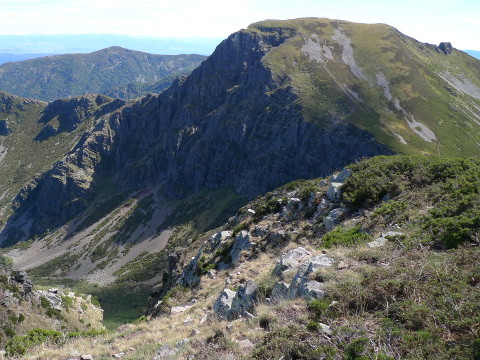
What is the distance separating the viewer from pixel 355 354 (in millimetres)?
8859

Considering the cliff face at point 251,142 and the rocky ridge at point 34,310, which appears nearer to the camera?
the rocky ridge at point 34,310

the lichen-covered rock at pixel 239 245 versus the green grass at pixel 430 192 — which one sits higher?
the green grass at pixel 430 192

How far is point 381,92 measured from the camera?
158 metres

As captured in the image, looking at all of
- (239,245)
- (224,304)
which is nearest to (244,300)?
(224,304)

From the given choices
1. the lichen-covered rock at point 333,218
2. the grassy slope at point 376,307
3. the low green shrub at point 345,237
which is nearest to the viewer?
the grassy slope at point 376,307

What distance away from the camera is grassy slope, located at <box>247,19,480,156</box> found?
452 feet

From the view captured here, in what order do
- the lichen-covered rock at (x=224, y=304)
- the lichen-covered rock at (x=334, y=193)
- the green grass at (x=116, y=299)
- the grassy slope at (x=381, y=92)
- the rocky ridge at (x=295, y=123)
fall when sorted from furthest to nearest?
1. the rocky ridge at (x=295, y=123)
2. the grassy slope at (x=381, y=92)
3. the green grass at (x=116, y=299)
4. the lichen-covered rock at (x=334, y=193)
5. the lichen-covered rock at (x=224, y=304)

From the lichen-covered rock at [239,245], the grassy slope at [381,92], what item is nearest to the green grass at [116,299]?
the lichen-covered rock at [239,245]

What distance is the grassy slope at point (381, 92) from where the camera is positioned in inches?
5418

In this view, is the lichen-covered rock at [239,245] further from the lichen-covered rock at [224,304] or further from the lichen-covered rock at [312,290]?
the lichen-covered rock at [312,290]

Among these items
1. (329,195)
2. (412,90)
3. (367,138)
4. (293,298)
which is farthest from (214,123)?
(293,298)

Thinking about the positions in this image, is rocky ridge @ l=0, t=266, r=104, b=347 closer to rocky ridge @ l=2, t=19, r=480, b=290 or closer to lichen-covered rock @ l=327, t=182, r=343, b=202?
lichen-covered rock @ l=327, t=182, r=343, b=202

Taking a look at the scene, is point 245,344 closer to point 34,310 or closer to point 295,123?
point 34,310

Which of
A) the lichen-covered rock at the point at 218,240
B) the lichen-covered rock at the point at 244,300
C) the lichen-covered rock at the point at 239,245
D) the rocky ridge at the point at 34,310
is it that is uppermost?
the lichen-covered rock at the point at 244,300
